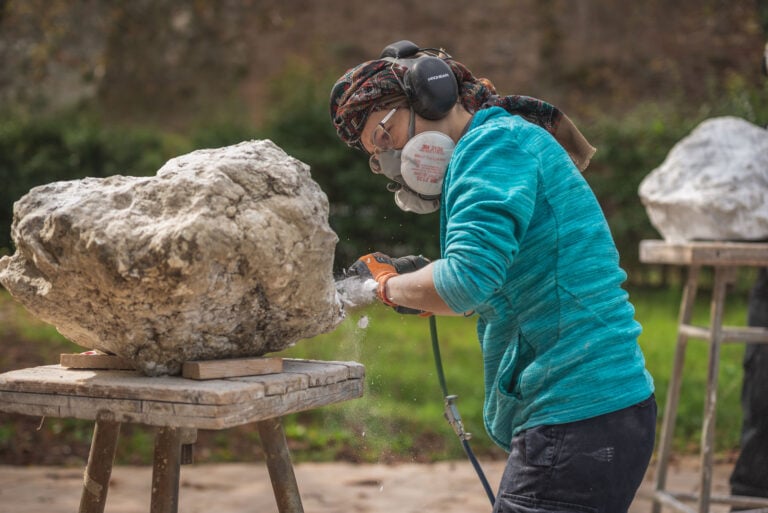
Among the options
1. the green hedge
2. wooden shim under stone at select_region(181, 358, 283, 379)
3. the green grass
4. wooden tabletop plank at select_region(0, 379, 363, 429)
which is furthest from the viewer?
the green hedge

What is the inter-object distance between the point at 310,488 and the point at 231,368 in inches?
120

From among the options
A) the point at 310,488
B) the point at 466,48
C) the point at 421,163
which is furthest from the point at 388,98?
the point at 466,48

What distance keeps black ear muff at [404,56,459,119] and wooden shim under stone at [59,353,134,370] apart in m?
1.11

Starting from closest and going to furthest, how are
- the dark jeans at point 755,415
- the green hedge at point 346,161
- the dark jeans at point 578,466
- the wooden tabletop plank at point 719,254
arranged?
the dark jeans at point 578,466 < the wooden tabletop plank at point 719,254 < the dark jeans at point 755,415 < the green hedge at point 346,161

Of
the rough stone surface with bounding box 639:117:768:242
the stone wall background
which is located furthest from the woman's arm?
the stone wall background

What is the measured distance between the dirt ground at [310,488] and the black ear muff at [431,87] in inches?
117

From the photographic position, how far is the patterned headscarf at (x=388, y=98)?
7.98ft

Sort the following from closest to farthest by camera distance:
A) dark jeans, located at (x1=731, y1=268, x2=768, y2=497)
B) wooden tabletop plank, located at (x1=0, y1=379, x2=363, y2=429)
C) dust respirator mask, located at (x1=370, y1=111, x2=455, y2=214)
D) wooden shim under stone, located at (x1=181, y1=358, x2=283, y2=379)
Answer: wooden tabletop plank, located at (x1=0, y1=379, x2=363, y2=429) → wooden shim under stone, located at (x1=181, y1=358, x2=283, y2=379) → dust respirator mask, located at (x1=370, y1=111, x2=455, y2=214) → dark jeans, located at (x1=731, y1=268, x2=768, y2=497)

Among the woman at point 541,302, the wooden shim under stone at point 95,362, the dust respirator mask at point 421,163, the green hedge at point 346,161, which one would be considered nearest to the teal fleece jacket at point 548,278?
the woman at point 541,302

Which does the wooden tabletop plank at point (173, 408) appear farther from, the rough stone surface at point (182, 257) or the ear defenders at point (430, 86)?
the ear defenders at point (430, 86)

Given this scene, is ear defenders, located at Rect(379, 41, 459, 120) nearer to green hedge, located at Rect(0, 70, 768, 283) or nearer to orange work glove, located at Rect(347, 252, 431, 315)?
orange work glove, located at Rect(347, 252, 431, 315)

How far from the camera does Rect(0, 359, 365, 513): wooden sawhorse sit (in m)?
2.11

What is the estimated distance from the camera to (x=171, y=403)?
213cm

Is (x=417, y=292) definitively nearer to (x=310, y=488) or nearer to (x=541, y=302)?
(x=541, y=302)
